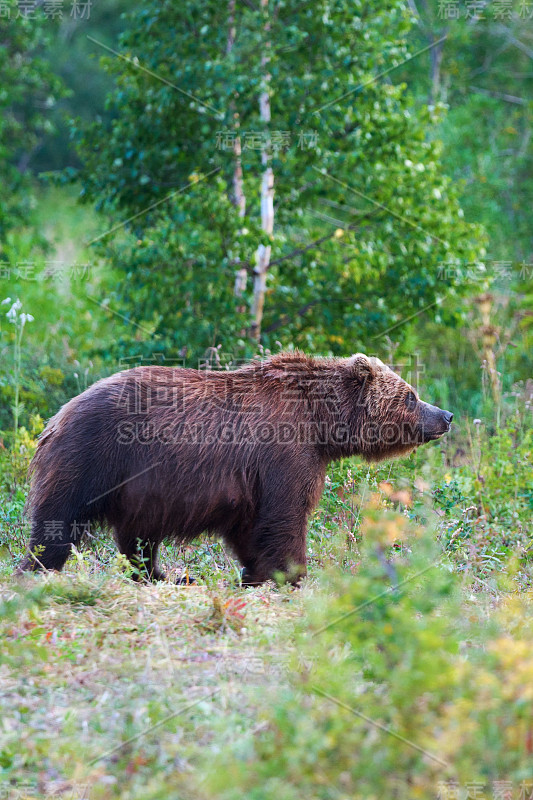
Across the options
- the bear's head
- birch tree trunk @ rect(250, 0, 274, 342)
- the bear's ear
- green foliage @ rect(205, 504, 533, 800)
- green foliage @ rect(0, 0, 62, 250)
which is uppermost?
green foliage @ rect(0, 0, 62, 250)

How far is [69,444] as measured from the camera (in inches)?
207

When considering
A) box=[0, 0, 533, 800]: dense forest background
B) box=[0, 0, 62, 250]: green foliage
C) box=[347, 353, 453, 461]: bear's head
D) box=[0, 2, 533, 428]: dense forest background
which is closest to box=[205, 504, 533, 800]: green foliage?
box=[0, 0, 533, 800]: dense forest background

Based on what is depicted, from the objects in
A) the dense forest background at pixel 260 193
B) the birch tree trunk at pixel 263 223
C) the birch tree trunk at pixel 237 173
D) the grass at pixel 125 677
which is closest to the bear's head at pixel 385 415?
the grass at pixel 125 677

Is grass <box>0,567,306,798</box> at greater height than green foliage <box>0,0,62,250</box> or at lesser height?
lesser

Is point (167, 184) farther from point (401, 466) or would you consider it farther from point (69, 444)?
point (69, 444)

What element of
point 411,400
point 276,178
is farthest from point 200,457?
point 276,178

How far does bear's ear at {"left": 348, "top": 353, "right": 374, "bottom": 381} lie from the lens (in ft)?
19.8

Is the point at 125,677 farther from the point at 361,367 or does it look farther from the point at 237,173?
the point at 237,173

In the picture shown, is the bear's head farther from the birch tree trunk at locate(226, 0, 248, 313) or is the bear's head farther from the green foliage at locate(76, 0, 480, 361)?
the birch tree trunk at locate(226, 0, 248, 313)

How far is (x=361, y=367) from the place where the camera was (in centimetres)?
606

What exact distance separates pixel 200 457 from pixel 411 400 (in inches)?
65.9

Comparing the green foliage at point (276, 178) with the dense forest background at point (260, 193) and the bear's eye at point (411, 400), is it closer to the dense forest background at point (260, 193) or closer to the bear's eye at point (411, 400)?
the dense forest background at point (260, 193)

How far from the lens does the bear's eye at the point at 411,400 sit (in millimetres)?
6279

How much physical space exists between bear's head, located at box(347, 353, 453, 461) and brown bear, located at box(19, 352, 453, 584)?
2cm
